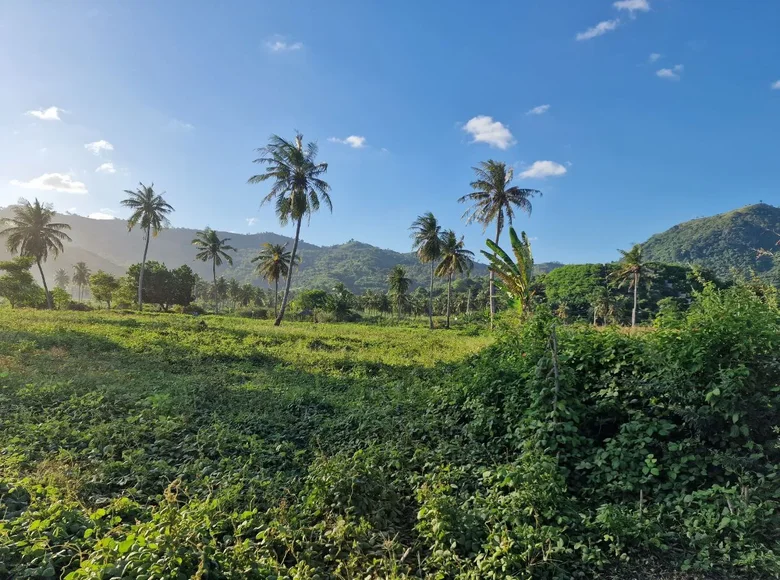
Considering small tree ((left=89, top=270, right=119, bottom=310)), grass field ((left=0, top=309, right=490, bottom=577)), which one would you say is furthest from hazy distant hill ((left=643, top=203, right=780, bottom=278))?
small tree ((left=89, top=270, right=119, bottom=310))

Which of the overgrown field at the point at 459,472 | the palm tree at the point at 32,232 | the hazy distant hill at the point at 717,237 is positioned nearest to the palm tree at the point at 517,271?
the overgrown field at the point at 459,472

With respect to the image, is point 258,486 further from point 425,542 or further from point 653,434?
point 653,434

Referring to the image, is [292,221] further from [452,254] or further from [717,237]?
[717,237]

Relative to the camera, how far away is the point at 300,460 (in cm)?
579

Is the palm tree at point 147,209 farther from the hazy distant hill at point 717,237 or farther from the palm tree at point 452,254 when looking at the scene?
the hazy distant hill at point 717,237

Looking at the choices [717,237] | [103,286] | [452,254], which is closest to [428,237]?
[452,254]

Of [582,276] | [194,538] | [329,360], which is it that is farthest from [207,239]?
[582,276]

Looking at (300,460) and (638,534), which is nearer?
(638,534)

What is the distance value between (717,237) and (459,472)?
453 feet

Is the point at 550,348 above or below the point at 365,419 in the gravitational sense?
above

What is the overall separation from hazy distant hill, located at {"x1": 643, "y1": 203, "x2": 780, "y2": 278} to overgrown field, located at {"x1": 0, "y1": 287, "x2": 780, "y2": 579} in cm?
11138

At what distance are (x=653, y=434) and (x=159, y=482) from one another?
6368 mm

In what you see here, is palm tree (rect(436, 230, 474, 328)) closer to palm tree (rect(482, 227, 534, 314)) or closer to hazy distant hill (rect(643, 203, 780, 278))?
palm tree (rect(482, 227, 534, 314))

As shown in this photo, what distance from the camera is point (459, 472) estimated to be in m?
4.94
